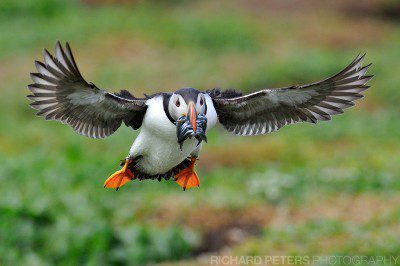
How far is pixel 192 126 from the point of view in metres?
3.11

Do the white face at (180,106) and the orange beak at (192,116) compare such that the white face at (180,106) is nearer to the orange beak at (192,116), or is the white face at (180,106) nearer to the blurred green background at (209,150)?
the orange beak at (192,116)

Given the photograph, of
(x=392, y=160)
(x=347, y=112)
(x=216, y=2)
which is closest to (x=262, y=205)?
(x=392, y=160)

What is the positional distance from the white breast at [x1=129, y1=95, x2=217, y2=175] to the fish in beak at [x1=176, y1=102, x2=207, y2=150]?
0.18 m

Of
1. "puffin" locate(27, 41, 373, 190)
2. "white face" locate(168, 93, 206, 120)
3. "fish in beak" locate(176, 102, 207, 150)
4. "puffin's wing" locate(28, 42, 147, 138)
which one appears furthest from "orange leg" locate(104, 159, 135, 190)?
"fish in beak" locate(176, 102, 207, 150)

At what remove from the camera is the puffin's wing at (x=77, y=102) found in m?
3.72

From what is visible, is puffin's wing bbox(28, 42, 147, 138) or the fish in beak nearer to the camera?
the fish in beak

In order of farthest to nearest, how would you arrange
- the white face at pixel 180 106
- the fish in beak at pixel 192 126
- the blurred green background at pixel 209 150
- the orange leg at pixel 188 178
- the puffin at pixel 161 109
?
the blurred green background at pixel 209 150 → the orange leg at pixel 188 178 → the puffin at pixel 161 109 → the white face at pixel 180 106 → the fish in beak at pixel 192 126

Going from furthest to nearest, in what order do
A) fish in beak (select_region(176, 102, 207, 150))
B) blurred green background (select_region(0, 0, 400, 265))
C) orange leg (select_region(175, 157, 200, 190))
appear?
blurred green background (select_region(0, 0, 400, 265))
orange leg (select_region(175, 157, 200, 190))
fish in beak (select_region(176, 102, 207, 150))

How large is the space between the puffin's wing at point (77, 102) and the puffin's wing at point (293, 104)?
18.1 inches

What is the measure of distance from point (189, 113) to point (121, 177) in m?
1.01

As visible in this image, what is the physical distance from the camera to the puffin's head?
310 cm

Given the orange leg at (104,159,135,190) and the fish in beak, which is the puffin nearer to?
the orange leg at (104,159,135,190)

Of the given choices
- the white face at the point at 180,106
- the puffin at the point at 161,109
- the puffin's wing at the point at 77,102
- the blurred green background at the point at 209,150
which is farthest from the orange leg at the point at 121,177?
the blurred green background at the point at 209,150

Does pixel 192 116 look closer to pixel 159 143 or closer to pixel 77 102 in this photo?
pixel 159 143
